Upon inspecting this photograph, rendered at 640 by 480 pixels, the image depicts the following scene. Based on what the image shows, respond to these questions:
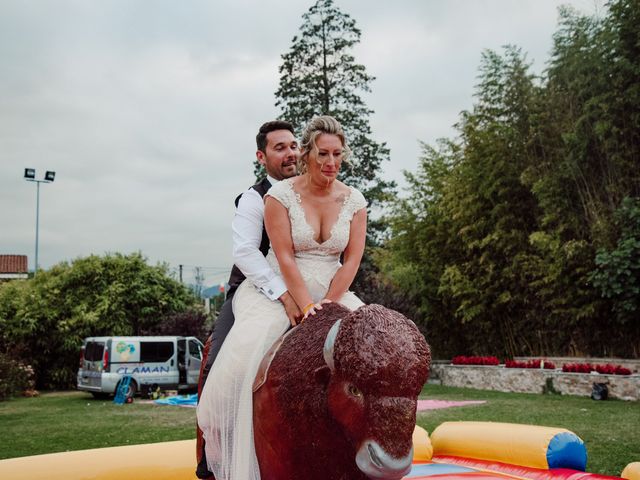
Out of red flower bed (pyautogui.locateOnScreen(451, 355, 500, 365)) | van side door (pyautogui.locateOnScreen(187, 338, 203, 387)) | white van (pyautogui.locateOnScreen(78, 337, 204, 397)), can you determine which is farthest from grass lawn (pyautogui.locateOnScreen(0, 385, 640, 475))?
van side door (pyautogui.locateOnScreen(187, 338, 203, 387))

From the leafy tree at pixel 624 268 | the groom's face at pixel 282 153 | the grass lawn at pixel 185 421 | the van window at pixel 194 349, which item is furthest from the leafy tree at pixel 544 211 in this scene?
the groom's face at pixel 282 153

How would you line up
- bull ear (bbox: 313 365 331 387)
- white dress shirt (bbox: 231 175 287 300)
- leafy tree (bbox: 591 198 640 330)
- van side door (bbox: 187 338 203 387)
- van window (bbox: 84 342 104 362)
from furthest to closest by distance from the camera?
van side door (bbox: 187 338 203 387), van window (bbox: 84 342 104 362), leafy tree (bbox: 591 198 640 330), white dress shirt (bbox: 231 175 287 300), bull ear (bbox: 313 365 331 387)

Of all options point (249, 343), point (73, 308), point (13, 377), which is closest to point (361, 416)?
point (249, 343)

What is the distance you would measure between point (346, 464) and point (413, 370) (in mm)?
567

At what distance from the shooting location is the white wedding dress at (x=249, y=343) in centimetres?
275

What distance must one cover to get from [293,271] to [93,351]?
15.3 m

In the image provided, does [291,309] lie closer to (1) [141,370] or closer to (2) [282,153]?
(2) [282,153]

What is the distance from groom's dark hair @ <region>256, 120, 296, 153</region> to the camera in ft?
11.3

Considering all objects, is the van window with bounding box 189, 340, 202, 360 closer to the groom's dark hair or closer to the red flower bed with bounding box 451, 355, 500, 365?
the red flower bed with bounding box 451, 355, 500, 365

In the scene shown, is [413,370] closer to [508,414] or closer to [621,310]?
[508,414]

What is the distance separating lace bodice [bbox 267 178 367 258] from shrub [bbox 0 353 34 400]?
16.5m

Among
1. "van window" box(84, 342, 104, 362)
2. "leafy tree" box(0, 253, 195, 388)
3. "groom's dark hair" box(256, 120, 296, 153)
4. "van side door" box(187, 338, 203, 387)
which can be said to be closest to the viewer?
"groom's dark hair" box(256, 120, 296, 153)

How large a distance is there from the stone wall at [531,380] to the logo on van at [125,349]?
909 centimetres

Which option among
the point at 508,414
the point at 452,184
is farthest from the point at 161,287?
the point at 508,414
